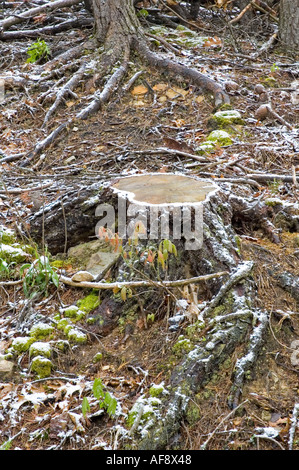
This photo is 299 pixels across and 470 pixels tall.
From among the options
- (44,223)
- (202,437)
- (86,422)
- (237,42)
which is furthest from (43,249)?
(237,42)

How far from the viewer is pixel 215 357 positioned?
287 cm

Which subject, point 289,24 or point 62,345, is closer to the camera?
point 62,345

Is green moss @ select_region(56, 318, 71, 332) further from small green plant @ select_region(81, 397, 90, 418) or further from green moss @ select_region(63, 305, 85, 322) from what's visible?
small green plant @ select_region(81, 397, 90, 418)

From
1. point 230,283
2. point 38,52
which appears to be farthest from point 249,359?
point 38,52

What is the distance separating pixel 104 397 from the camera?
2.79 metres

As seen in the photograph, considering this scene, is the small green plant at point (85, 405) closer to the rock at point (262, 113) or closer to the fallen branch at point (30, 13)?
the rock at point (262, 113)

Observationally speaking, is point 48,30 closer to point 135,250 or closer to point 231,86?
point 231,86

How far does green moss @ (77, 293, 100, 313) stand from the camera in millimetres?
3559

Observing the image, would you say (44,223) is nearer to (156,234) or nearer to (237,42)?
(156,234)

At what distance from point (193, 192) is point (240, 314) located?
3.57 feet

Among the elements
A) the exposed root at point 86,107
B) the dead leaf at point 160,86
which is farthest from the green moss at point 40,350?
the dead leaf at point 160,86

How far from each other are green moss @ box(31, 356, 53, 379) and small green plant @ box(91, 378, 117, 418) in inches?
19.3

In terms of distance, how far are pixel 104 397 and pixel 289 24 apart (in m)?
7.57

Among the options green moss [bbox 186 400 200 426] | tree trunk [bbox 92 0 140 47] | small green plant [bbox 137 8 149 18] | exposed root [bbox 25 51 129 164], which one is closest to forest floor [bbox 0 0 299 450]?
green moss [bbox 186 400 200 426]
